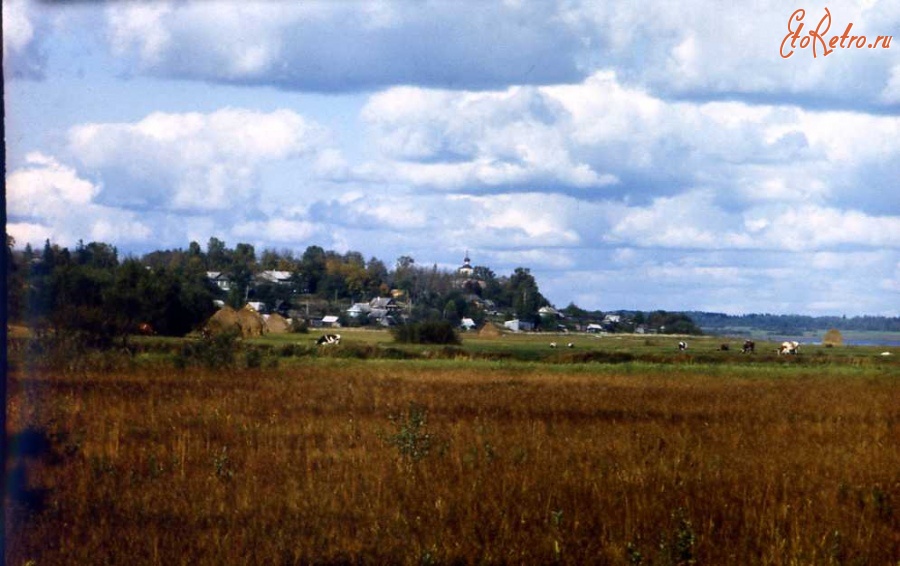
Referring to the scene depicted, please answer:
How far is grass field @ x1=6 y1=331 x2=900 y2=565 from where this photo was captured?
963 centimetres

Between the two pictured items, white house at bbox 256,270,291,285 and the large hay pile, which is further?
white house at bbox 256,270,291,285

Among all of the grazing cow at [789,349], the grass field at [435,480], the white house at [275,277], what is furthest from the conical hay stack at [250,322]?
the grass field at [435,480]

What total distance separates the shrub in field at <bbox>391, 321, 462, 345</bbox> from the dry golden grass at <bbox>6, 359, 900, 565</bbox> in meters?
48.0

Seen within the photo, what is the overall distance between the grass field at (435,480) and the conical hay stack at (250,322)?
42517 millimetres

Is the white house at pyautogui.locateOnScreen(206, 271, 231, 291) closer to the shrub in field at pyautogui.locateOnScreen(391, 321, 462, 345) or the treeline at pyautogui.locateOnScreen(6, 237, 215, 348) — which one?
the shrub in field at pyautogui.locateOnScreen(391, 321, 462, 345)

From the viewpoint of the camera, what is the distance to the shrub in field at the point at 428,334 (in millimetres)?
70000

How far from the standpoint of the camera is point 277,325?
81938 millimetres

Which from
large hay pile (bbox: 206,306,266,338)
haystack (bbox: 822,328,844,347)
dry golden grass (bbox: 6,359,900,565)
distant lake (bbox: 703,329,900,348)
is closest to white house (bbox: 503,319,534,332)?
distant lake (bbox: 703,329,900,348)

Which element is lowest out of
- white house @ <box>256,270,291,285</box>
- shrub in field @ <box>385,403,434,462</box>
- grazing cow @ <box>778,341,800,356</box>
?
shrub in field @ <box>385,403,434,462</box>

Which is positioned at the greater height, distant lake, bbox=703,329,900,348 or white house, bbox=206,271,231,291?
white house, bbox=206,271,231,291

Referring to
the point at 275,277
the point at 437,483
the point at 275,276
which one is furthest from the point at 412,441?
the point at 275,276

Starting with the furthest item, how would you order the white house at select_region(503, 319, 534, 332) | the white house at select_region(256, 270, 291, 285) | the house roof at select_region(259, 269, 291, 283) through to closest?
the white house at select_region(503, 319, 534, 332) → the house roof at select_region(259, 269, 291, 283) → the white house at select_region(256, 270, 291, 285)

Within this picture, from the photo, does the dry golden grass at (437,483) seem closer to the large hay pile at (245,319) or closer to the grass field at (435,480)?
the grass field at (435,480)

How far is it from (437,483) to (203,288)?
48757mm
